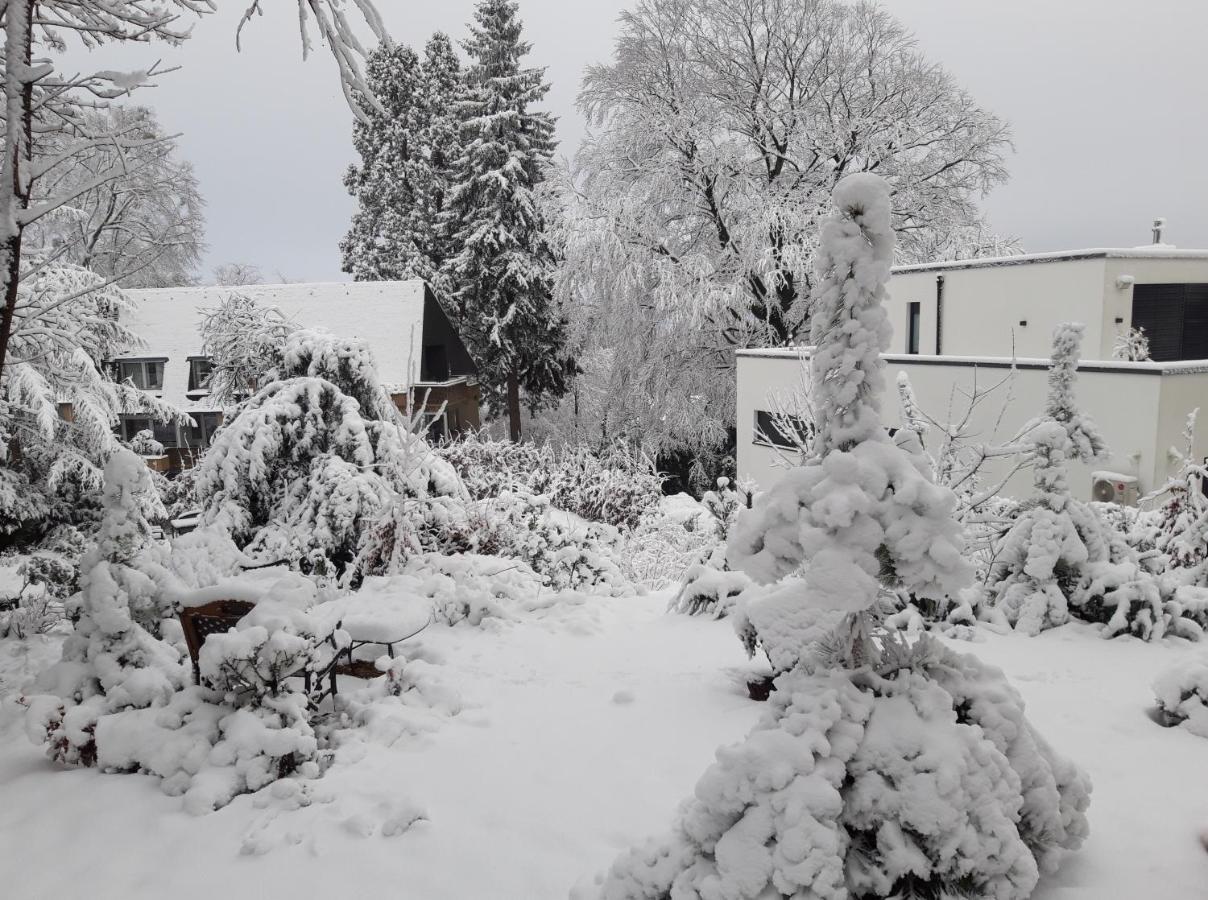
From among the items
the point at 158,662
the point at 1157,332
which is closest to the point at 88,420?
the point at 158,662

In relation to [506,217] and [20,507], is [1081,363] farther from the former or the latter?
[506,217]

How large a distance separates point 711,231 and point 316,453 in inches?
545

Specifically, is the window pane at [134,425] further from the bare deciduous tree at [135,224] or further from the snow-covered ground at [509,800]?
the snow-covered ground at [509,800]

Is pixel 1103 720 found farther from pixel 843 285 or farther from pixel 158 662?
pixel 158 662

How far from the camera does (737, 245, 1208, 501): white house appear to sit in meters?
9.64

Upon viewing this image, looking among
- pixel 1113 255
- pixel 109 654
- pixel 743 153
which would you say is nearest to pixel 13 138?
pixel 109 654

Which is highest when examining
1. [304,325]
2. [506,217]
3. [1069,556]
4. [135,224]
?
[506,217]

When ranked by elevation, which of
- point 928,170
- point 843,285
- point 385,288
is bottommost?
point 843,285

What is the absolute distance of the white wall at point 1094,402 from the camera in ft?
31.1

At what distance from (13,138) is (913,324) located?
52.6ft

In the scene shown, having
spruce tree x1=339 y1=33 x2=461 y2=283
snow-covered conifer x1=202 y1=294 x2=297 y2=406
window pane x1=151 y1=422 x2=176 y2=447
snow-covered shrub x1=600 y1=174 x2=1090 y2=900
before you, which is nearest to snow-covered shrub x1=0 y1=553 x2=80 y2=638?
snow-covered conifer x1=202 y1=294 x2=297 y2=406

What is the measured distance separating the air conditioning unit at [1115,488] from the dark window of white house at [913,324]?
6337 mm

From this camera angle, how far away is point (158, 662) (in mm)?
4531

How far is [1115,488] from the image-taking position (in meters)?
9.99
